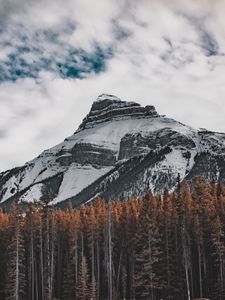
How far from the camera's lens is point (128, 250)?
265ft

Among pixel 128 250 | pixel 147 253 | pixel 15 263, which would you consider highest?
pixel 128 250

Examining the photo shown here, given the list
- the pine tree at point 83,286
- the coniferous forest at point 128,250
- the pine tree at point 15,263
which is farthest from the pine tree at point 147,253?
the pine tree at point 15,263

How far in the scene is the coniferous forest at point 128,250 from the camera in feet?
237

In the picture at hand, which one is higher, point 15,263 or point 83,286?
point 15,263

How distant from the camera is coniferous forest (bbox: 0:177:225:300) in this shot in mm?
72125

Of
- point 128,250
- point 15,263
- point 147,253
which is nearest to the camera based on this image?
point 147,253

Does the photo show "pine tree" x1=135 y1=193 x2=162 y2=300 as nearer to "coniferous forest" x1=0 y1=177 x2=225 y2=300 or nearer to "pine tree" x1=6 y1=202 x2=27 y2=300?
"coniferous forest" x1=0 y1=177 x2=225 y2=300

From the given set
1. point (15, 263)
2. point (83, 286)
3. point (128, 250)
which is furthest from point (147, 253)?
point (15, 263)

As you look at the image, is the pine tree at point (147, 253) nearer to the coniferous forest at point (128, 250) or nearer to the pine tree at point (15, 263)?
the coniferous forest at point (128, 250)

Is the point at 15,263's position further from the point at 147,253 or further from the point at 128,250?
the point at 147,253

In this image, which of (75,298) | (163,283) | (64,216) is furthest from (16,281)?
(64,216)

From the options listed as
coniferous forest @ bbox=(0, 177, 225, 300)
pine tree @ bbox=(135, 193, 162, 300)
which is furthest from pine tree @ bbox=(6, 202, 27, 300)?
pine tree @ bbox=(135, 193, 162, 300)

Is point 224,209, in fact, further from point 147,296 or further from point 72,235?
point 72,235

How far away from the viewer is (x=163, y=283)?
236 ft
